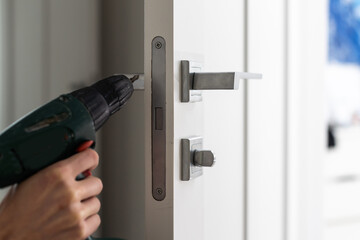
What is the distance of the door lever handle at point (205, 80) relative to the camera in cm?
63

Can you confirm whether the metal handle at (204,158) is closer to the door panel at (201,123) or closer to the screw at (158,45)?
the door panel at (201,123)

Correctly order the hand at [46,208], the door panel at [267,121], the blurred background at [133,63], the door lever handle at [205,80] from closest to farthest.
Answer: the hand at [46,208]
the door lever handle at [205,80]
the blurred background at [133,63]
the door panel at [267,121]

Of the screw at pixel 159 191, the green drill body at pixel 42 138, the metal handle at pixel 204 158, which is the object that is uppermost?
the green drill body at pixel 42 138

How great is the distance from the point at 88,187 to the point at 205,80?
0.21 metres

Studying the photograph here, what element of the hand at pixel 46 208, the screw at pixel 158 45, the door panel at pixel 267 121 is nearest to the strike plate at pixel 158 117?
the screw at pixel 158 45

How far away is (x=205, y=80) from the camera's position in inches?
25.2

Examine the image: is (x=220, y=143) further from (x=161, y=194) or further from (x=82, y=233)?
(x=82, y=233)

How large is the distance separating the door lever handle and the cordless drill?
4.7 inches

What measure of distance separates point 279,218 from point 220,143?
27 centimetres

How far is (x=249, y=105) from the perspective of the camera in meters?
0.89

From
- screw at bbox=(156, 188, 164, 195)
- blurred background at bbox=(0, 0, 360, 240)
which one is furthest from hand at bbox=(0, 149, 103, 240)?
blurred background at bbox=(0, 0, 360, 240)

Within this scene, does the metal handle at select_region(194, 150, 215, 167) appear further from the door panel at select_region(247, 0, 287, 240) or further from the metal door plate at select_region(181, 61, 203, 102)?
the door panel at select_region(247, 0, 287, 240)

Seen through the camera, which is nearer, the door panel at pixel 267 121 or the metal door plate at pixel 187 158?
the metal door plate at pixel 187 158

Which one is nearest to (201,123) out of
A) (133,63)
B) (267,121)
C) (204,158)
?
(204,158)
